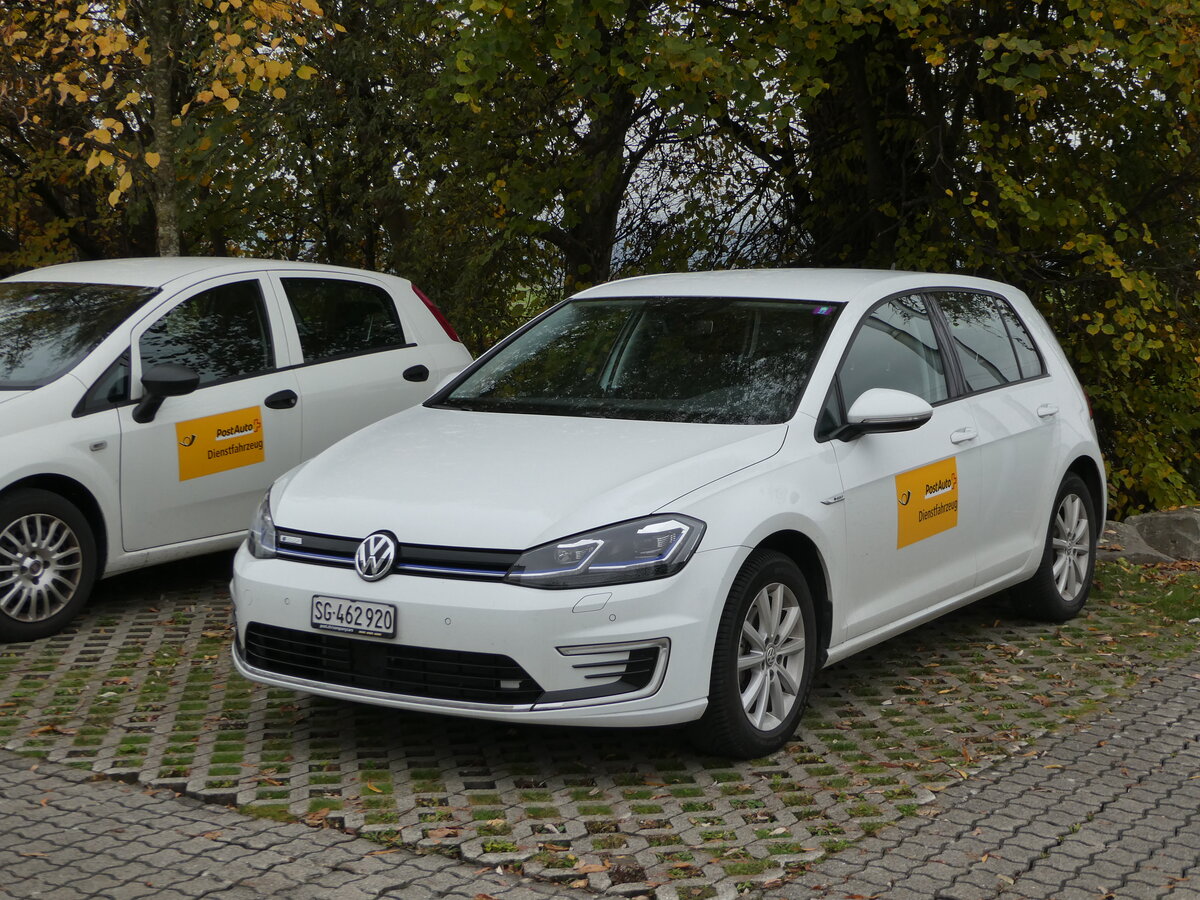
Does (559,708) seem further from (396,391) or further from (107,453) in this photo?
(396,391)

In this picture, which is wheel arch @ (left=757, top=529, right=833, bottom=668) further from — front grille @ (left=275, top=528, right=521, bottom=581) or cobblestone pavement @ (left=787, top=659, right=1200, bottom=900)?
front grille @ (left=275, top=528, right=521, bottom=581)

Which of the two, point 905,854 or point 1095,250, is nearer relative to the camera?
point 905,854

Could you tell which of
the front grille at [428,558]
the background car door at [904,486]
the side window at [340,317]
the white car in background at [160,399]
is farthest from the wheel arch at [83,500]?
the background car door at [904,486]

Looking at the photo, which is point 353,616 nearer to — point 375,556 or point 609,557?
point 375,556

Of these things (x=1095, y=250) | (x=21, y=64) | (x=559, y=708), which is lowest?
(x=559, y=708)

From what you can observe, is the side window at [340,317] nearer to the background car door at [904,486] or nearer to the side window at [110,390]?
the side window at [110,390]

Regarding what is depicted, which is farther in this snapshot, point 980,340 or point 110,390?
point 110,390

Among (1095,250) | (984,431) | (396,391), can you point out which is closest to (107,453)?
(396,391)

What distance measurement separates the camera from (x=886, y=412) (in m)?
5.49

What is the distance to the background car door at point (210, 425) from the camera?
7.20 m

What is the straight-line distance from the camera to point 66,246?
750 inches

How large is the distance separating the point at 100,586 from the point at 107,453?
1336 mm

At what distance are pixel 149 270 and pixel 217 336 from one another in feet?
1.85

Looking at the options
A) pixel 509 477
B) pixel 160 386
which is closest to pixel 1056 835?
pixel 509 477
